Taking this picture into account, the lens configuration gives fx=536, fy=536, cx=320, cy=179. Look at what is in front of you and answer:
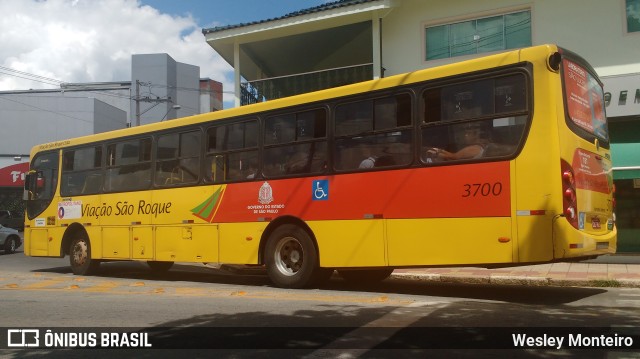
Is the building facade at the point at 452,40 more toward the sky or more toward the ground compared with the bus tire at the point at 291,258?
more toward the sky

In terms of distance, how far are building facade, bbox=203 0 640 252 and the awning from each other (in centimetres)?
2

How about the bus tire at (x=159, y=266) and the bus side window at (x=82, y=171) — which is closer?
the bus side window at (x=82, y=171)

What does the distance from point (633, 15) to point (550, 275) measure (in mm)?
7359

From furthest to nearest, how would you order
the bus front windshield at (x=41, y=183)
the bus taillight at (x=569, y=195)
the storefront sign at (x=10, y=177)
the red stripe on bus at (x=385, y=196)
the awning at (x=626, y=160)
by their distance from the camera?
the storefront sign at (x=10, y=177) < the bus front windshield at (x=41, y=183) < the awning at (x=626, y=160) < the red stripe on bus at (x=385, y=196) < the bus taillight at (x=569, y=195)

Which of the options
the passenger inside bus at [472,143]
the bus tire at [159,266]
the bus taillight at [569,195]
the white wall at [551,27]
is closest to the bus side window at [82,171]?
the bus tire at [159,266]

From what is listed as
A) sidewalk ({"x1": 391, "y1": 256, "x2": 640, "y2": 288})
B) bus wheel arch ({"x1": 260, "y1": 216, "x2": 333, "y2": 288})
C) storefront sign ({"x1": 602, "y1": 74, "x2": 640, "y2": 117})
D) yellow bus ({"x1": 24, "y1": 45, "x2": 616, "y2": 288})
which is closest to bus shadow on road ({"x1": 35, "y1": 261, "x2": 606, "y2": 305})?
sidewalk ({"x1": 391, "y1": 256, "x2": 640, "y2": 288})

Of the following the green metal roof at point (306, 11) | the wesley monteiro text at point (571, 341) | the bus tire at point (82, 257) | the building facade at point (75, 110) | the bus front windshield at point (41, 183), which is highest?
the building facade at point (75, 110)

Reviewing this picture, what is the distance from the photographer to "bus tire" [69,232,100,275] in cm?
1220

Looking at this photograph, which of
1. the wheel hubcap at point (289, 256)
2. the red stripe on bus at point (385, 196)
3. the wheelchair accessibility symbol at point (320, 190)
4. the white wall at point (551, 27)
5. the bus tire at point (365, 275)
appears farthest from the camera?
the white wall at point (551, 27)

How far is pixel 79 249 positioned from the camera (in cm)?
1244

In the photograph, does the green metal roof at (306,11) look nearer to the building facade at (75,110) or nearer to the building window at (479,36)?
the building window at (479,36)

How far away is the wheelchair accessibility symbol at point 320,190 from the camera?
27.9ft

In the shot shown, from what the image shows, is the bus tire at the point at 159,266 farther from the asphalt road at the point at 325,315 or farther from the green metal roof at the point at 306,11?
the green metal roof at the point at 306,11

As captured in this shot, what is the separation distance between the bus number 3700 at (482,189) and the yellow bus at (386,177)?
0.04m
